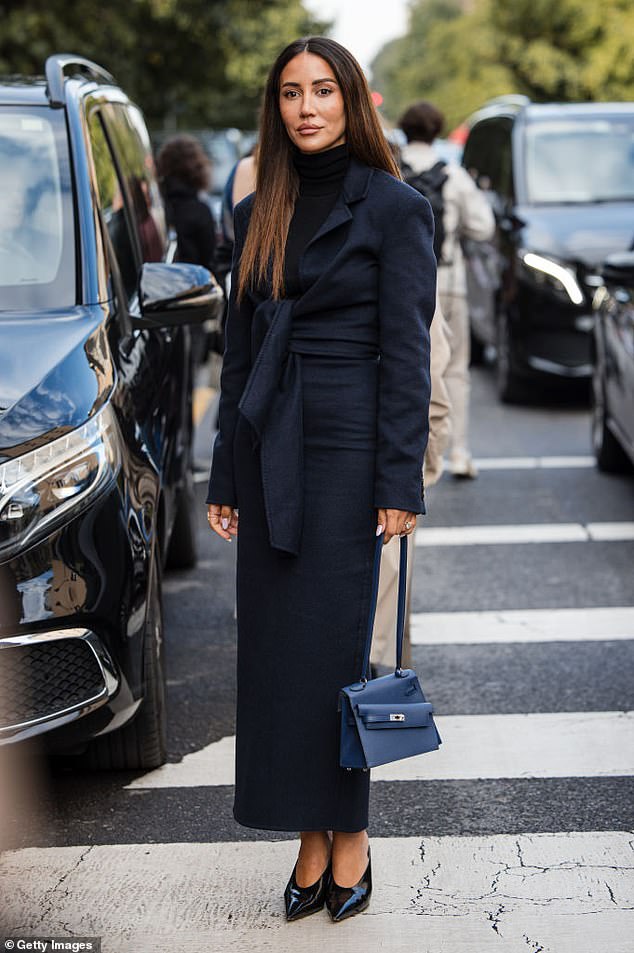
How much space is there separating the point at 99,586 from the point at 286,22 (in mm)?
25707

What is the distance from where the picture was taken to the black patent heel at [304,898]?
3567 mm

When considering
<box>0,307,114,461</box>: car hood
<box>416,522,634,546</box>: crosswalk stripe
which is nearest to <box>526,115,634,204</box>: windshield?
<box>416,522,634,546</box>: crosswalk stripe

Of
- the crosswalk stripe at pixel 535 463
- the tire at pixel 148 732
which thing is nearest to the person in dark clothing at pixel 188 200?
the crosswalk stripe at pixel 535 463

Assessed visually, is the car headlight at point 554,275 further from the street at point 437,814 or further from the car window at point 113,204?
A: the car window at point 113,204

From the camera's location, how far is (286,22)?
28.0 metres

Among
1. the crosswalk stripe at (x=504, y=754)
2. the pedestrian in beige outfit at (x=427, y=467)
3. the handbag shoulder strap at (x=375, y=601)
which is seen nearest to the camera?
the handbag shoulder strap at (x=375, y=601)

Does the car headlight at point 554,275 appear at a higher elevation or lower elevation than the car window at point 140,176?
lower

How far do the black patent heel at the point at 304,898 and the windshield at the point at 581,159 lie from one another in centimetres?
804

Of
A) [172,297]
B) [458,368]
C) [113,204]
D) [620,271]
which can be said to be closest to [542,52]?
[458,368]

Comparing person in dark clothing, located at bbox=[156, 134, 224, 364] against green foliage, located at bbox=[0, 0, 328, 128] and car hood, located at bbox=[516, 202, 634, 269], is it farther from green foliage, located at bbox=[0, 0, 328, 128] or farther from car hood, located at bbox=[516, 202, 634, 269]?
green foliage, located at bbox=[0, 0, 328, 128]

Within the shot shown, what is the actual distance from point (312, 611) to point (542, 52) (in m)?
41.6

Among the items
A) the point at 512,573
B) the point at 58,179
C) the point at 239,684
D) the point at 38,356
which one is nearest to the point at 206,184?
the point at 512,573

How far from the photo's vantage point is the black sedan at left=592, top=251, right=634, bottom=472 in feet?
24.3

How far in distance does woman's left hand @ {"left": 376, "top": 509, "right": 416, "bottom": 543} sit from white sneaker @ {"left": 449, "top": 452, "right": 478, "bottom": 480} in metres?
5.18
